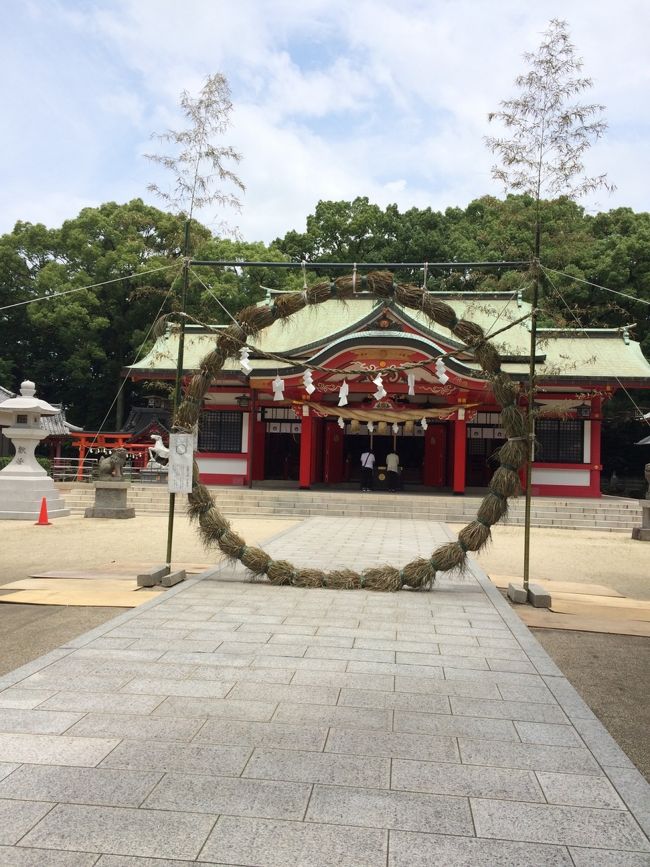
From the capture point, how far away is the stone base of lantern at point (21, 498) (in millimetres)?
15359

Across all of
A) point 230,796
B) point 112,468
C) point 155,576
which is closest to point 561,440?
point 112,468

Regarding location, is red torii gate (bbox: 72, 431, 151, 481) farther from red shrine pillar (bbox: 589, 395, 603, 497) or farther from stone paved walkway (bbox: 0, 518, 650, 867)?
stone paved walkway (bbox: 0, 518, 650, 867)

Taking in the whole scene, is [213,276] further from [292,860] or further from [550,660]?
[292,860]

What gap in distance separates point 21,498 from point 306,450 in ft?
26.1

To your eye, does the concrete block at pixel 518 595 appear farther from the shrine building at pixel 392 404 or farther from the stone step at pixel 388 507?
the shrine building at pixel 392 404

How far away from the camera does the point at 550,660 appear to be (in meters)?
5.11

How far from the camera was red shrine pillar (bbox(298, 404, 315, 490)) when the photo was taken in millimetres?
19844

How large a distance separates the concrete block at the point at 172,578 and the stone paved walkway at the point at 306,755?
177 centimetres

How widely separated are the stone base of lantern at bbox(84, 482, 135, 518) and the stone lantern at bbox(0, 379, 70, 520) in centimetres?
94

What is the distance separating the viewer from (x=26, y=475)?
15938 millimetres

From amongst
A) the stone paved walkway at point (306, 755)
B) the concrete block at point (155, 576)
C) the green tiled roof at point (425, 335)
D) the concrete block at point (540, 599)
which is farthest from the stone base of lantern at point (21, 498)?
the concrete block at point (540, 599)

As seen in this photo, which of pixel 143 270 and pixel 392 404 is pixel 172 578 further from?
pixel 143 270

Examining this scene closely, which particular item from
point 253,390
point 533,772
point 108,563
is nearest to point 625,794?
point 533,772

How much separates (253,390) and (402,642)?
16.4 m
